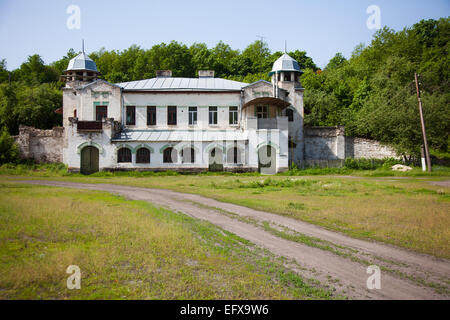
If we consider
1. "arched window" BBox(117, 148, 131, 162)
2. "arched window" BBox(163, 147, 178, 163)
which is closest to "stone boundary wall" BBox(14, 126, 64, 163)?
"arched window" BBox(117, 148, 131, 162)

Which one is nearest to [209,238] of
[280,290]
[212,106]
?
[280,290]

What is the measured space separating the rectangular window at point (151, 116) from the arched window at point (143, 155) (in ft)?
15.4

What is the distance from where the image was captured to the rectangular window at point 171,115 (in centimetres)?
3644

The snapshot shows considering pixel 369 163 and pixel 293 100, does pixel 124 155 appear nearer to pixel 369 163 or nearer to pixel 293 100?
pixel 293 100

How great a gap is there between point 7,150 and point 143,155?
13.3 m

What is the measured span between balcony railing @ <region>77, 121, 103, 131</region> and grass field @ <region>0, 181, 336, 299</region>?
21.9 m

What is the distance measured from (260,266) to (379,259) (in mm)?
2959

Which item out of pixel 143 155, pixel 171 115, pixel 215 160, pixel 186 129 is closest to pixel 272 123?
pixel 215 160

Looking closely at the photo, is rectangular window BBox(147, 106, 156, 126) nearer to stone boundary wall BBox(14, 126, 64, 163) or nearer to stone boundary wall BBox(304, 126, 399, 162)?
stone boundary wall BBox(14, 126, 64, 163)

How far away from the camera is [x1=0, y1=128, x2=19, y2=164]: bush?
3191 centimetres

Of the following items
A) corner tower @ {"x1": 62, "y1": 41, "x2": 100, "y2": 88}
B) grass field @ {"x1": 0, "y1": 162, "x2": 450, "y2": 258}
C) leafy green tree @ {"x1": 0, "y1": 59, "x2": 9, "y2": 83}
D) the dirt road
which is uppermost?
leafy green tree @ {"x1": 0, "y1": 59, "x2": 9, "y2": 83}

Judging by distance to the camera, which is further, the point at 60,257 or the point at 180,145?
the point at 180,145

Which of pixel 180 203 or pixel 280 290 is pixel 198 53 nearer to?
pixel 180 203

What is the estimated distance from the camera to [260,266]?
6980mm
